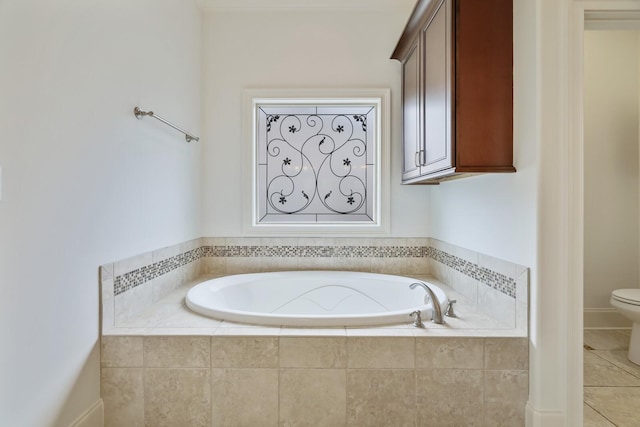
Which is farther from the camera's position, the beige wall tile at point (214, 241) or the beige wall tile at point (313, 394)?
the beige wall tile at point (214, 241)

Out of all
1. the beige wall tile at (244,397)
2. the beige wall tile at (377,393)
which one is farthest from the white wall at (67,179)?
the beige wall tile at (377,393)

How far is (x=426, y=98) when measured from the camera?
1885 mm

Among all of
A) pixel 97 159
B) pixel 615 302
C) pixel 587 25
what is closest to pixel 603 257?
pixel 615 302

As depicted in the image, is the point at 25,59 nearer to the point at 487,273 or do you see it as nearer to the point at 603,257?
the point at 487,273

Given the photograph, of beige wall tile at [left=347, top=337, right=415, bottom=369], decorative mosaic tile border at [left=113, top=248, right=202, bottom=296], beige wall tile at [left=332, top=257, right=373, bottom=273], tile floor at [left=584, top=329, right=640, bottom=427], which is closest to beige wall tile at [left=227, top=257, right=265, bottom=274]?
decorative mosaic tile border at [left=113, top=248, right=202, bottom=296]

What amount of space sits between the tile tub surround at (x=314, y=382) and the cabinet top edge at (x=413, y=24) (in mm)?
1644

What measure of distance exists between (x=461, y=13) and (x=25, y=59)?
1677mm

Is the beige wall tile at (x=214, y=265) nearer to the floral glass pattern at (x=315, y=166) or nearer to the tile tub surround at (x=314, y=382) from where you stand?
the floral glass pattern at (x=315, y=166)

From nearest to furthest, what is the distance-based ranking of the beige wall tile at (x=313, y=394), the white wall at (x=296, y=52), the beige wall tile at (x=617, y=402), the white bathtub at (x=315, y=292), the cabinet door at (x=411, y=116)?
the beige wall tile at (x=313, y=394), the beige wall tile at (x=617, y=402), the cabinet door at (x=411, y=116), the white bathtub at (x=315, y=292), the white wall at (x=296, y=52)

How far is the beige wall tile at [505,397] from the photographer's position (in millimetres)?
1436

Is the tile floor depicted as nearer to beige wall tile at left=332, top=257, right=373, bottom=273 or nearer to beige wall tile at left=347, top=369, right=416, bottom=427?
beige wall tile at left=347, top=369, right=416, bottom=427

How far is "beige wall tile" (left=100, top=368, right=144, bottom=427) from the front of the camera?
56.3 inches

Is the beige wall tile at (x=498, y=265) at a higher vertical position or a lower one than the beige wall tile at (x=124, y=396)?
higher

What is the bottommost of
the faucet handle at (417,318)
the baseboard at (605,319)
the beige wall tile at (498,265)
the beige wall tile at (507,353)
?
the baseboard at (605,319)
